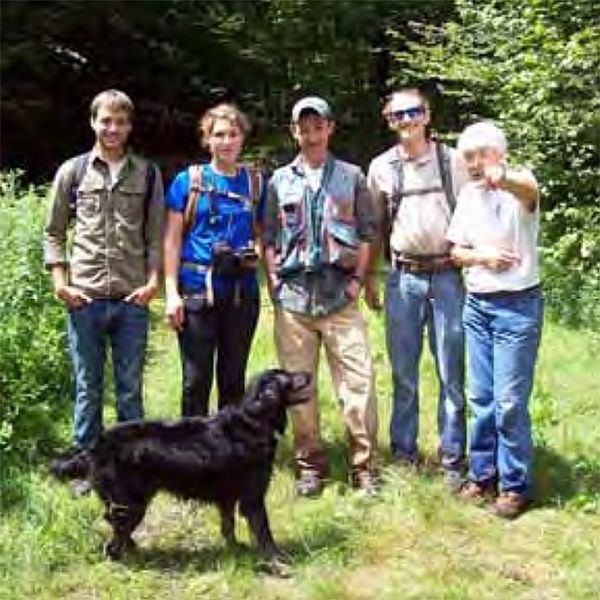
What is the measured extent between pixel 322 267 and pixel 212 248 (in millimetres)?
563

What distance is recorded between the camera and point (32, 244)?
7.63 meters

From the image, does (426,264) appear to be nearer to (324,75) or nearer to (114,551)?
(114,551)

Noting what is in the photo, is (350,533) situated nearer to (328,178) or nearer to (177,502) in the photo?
(177,502)

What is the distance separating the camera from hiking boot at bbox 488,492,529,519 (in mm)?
5012

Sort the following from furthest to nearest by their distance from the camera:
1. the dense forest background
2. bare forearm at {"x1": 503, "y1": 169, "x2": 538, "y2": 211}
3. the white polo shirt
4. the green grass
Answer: the dense forest background, the white polo shirt, bare forearm at {"x1": 503, "y1": 169, "x2": 538, "y2": 211}, the green grass

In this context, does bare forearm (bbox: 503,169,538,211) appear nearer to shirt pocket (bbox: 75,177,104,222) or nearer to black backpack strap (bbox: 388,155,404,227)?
black backpack strap (bbox: 388,155,404,227)

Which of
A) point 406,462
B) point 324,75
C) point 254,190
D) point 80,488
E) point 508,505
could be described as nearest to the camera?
point 508,505

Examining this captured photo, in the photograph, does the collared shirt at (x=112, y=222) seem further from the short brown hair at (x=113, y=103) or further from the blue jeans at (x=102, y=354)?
the short brown hair at (x=113, y=103)

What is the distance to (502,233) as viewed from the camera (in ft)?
15.7

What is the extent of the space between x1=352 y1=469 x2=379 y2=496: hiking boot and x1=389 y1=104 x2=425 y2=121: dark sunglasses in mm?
Answer: 1820

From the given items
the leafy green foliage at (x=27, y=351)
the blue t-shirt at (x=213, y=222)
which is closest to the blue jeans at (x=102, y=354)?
the blue t-shirt at (x=213, y=222)

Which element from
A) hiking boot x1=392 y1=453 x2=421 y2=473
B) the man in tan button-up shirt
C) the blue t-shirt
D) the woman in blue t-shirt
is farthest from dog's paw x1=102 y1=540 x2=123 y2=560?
hiking boot x1=392 y1=453 x2=421 y2=473

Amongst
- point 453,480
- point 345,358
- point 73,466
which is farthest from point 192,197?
point 453,480

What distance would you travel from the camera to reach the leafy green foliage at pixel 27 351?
19.6 feet
